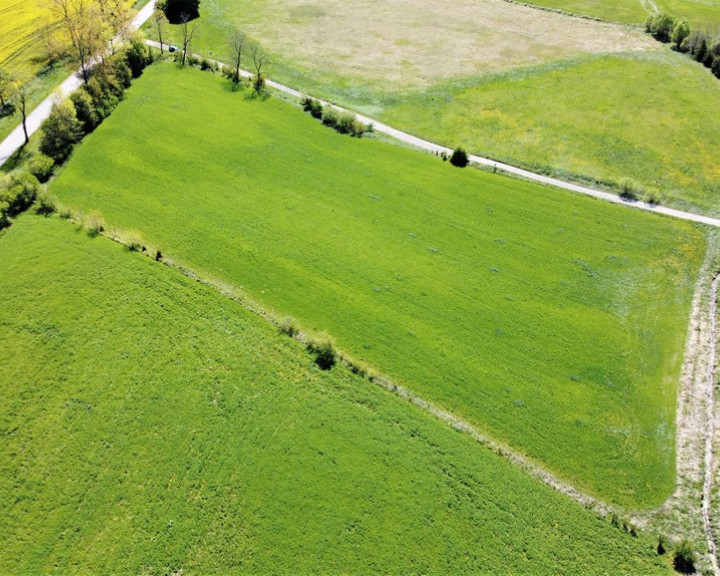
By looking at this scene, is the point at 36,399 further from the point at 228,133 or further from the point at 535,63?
the point at 535,63

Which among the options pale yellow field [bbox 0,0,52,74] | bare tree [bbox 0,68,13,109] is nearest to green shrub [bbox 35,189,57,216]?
bare tree [bbox 0,68,13,109]

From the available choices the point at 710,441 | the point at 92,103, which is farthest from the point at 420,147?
the point at 710,441

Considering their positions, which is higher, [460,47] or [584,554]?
[460,47]

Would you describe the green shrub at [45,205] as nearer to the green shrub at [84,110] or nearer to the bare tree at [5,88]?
the green shrub at [84,110]

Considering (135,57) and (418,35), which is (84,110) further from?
(418,35)

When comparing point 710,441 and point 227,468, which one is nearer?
point 227,468

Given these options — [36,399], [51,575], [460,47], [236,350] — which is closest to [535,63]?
[460,47]
